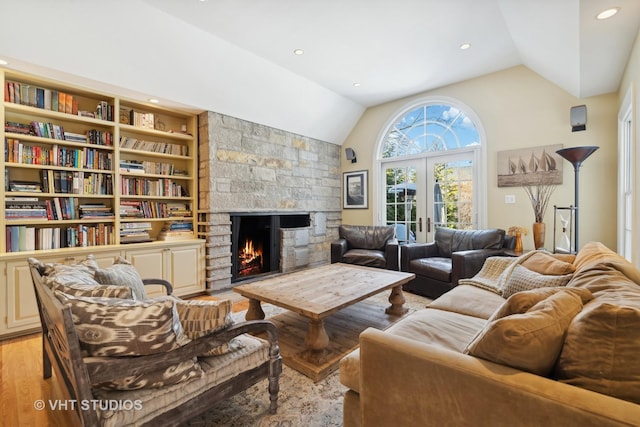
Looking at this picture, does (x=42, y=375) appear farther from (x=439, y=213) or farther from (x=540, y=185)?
(x=540, y=185)

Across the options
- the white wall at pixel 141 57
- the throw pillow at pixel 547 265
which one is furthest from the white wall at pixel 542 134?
the white wall at pixel 141 57

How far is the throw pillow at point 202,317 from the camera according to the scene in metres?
1.28

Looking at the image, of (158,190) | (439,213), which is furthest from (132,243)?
(439,213)

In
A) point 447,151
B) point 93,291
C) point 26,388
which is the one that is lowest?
point 26,388

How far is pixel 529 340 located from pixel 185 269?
371cm

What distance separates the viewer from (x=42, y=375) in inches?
80.7

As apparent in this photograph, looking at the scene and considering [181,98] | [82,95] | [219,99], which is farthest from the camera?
[219,99]

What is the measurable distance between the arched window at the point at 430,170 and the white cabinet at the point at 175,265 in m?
3.31

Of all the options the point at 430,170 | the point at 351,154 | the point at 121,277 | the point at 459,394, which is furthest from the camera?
the point at 351,154

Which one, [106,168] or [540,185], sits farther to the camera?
[540,185]

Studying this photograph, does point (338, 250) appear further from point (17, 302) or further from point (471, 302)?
point (17, 302)

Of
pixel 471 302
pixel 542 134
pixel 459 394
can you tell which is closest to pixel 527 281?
pixel 471 302

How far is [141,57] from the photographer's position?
301 centimetres

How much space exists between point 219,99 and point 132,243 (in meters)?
2.11
